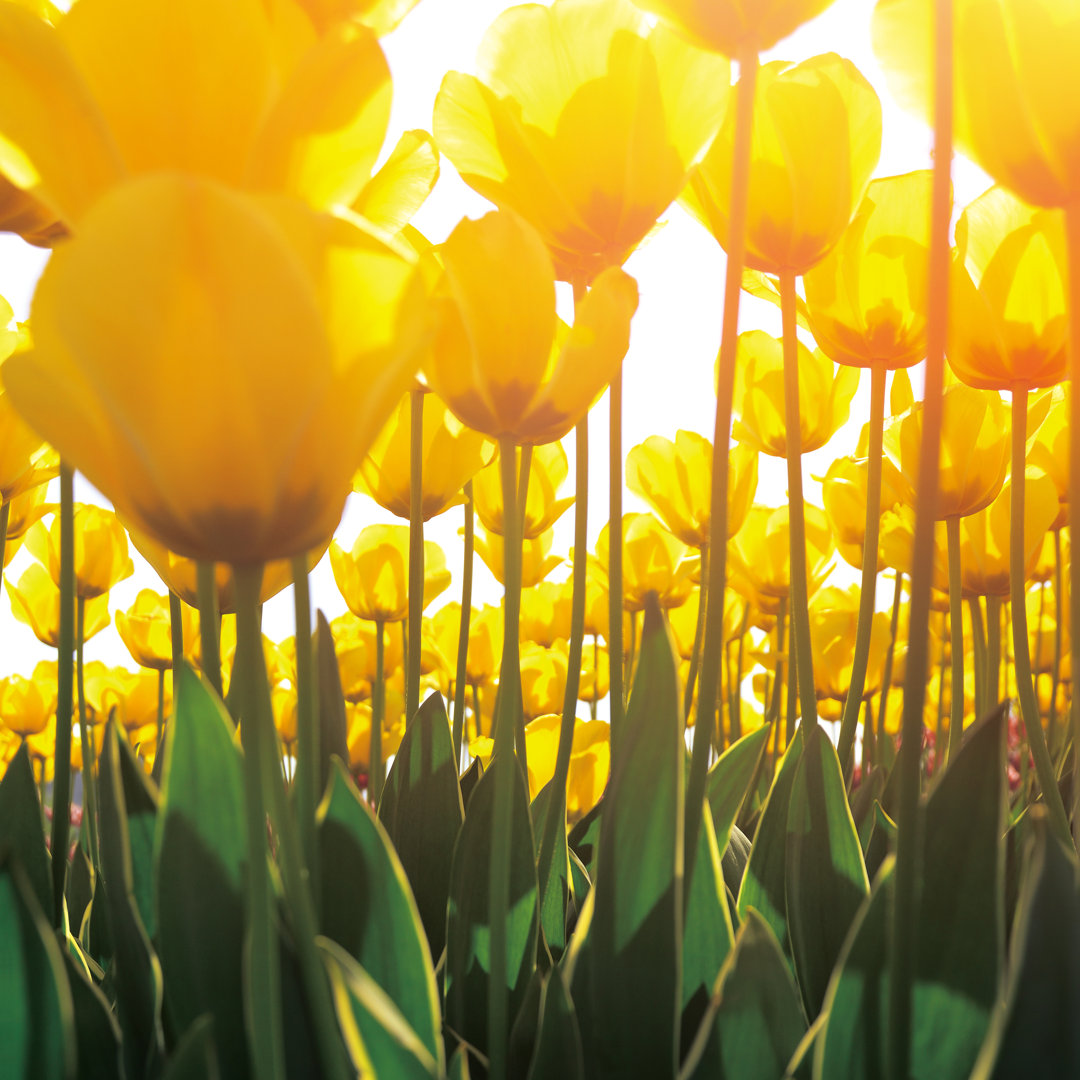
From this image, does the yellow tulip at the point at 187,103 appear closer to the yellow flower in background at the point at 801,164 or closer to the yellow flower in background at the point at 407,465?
the yellow flower in background at the point at 801,164

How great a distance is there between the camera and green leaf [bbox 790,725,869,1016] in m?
0.48

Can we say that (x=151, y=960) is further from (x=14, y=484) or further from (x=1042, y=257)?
(x=1042, y=257)

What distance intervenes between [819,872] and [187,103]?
41 centimetres

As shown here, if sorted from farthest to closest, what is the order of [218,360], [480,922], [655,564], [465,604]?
[655,564]
[465,604]
[480,922]
[218,360]

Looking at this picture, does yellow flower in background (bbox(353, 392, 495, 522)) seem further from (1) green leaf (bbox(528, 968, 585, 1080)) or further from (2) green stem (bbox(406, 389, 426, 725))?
(1) green leaf (bbox(528, 968, 585, 1080))

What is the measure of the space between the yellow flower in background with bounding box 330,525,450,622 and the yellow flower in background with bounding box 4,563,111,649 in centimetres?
56

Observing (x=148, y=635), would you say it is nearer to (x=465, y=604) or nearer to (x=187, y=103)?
(x=465, y=604)

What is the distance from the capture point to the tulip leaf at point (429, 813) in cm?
60

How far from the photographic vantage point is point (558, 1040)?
0.36m

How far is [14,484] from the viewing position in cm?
74

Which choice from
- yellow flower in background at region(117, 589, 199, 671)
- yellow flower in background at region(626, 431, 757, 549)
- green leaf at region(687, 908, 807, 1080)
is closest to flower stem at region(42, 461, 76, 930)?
green leaf at region(687, 908, 807, 1080)

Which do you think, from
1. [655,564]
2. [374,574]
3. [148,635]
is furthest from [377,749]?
[148,635]

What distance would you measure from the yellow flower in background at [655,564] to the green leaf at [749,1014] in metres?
0.98

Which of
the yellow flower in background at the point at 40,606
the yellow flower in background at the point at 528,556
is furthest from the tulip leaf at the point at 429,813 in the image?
Result: the yellow flower in background at the point at 40,606
